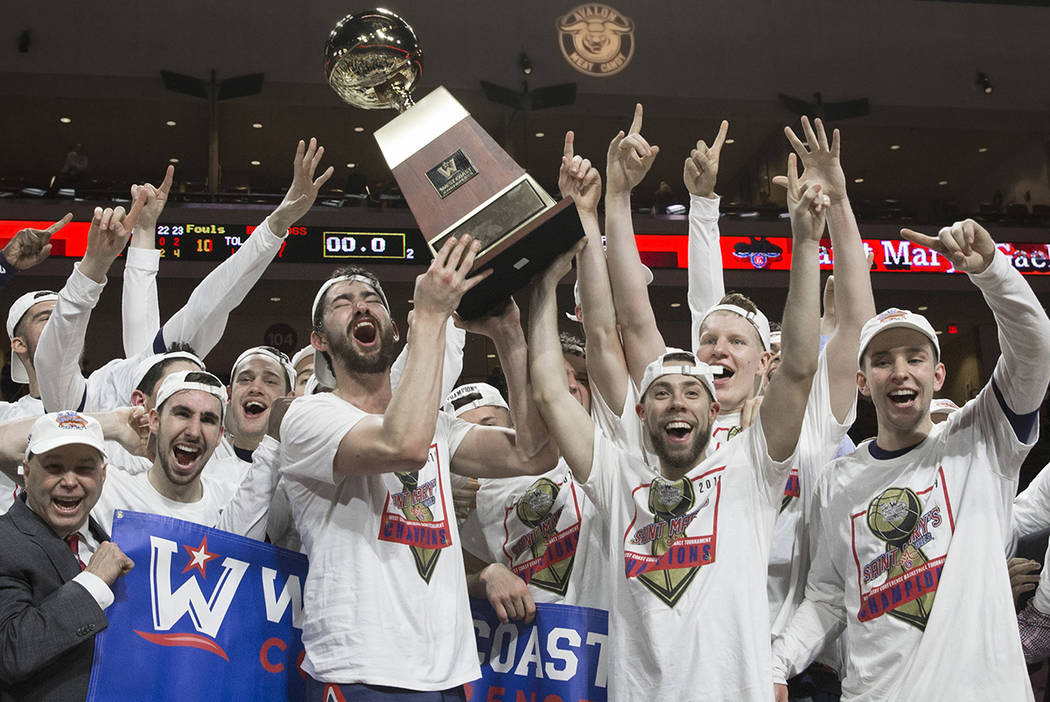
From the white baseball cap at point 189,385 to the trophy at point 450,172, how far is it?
973 mm

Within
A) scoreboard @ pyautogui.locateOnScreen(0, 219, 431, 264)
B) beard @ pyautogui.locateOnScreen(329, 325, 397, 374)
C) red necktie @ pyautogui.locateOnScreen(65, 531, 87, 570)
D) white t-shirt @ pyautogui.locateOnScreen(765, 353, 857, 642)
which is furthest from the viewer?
scoreboard @ pyautogui.locateOnScreen(0, 219, 431, 264)

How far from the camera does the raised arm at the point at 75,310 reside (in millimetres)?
3543

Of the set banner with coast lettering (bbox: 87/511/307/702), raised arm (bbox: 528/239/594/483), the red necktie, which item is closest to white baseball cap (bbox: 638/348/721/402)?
raised arm (bbox: 528/239/594/483)

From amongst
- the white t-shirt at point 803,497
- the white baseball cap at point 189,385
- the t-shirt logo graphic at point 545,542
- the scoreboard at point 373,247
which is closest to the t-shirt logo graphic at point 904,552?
the white t-shirt at point 803,497

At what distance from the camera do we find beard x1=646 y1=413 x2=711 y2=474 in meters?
2.93

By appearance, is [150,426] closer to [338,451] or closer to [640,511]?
[338,451]

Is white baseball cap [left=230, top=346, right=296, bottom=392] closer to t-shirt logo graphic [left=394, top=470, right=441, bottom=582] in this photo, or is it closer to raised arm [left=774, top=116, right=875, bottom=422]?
t-shirt logo graphic [left=394, top=470, right=441, bottom=582]

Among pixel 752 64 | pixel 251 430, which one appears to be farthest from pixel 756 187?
pixel 251 430

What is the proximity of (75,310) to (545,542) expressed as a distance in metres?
1.88

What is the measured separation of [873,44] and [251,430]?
17072 millimetres

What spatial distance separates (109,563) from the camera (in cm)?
278

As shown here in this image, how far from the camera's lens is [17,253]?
3830mm

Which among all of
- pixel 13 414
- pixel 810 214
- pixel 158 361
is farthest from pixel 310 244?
pixel 810 214

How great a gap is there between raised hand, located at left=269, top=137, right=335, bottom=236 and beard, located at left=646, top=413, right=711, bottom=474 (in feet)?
5.61
